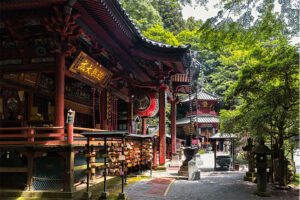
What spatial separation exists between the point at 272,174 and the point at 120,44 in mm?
8990

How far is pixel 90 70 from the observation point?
1134 centimetres

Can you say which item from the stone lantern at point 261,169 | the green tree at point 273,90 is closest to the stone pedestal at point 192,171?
the green tree at point 273,90

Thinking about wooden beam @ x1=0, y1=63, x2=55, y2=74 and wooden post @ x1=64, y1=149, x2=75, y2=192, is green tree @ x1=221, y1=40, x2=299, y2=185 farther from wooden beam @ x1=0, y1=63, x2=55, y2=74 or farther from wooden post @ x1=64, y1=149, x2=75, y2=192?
wooden beam @ x1=0, y1=63, x2=55, y2=74

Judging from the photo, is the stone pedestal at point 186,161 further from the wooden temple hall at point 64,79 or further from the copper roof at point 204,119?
the copper roof at point 204,119

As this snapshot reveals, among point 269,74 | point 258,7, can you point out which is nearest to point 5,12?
point 258,7

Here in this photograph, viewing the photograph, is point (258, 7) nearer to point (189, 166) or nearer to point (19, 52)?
point (189, 166)

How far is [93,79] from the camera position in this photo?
39.6 feet

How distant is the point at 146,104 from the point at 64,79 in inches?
289

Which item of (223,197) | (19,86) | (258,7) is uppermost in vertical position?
(258,7)

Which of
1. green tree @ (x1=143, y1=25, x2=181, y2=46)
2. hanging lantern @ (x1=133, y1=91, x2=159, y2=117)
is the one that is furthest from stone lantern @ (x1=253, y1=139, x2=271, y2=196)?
green tree @ (x1=143, y1=25, x2=181, y2=46)

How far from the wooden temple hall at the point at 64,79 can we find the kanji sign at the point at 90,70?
1.9 inches

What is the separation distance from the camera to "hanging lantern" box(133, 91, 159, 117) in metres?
16.7

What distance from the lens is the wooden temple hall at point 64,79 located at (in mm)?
8180

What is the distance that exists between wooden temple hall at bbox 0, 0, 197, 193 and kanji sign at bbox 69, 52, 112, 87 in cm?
5
